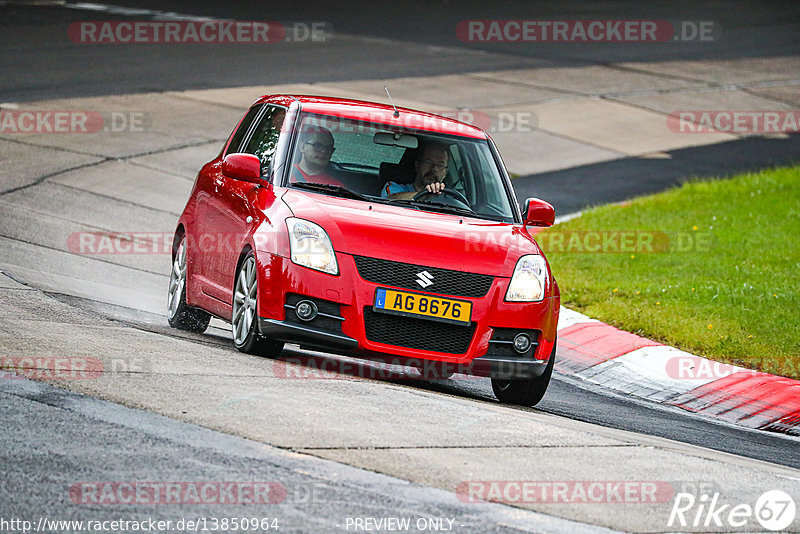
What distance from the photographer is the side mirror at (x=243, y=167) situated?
8.00 meters

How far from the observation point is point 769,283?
11938 millimetres

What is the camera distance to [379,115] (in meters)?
8.66

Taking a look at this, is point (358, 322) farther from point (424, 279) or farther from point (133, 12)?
point (133, 12)

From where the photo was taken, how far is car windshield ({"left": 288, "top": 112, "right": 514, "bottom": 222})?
8.16 m

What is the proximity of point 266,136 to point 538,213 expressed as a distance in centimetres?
201

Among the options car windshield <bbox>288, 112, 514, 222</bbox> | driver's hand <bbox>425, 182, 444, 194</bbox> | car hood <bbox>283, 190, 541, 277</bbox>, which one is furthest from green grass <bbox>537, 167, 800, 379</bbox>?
car hood <bbox>283, 190, 541, 277</bbox>

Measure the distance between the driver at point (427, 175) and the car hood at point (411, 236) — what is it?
313mm

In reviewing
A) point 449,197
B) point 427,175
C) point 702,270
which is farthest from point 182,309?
point 702,270

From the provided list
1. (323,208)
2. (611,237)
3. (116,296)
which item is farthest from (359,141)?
(611,237)

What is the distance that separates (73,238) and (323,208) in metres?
5.62


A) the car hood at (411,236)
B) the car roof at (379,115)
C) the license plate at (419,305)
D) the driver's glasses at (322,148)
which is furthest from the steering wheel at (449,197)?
the license plate at (419,305)

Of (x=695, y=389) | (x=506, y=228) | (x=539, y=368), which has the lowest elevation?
(x=695, y=389)

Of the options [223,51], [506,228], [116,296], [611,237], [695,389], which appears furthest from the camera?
[223,51]

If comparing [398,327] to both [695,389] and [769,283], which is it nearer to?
[695,389]
